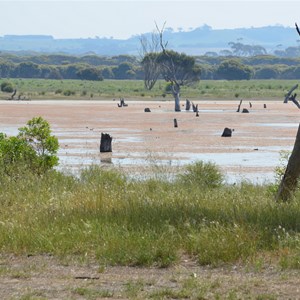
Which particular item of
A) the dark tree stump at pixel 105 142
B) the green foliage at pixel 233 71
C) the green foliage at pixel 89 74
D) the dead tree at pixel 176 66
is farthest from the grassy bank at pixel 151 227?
the green foliage at pixel 233 71

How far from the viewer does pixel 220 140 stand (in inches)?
1615

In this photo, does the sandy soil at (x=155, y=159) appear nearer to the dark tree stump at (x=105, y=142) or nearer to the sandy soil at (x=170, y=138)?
the sandy soil at (x=170, y=138)

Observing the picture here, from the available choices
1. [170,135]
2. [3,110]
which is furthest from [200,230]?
[3,110]

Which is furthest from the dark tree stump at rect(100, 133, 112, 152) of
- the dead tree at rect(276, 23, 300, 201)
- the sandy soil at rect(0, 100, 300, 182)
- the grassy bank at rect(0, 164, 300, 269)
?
the dead tree at rect(276, 23, 300, 201)

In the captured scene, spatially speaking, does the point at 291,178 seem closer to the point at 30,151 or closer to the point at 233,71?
the point at 30,151

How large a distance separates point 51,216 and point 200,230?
7.35ft

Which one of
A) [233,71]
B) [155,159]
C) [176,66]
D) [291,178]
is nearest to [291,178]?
[291,178]

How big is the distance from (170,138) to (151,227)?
3128 centimetres

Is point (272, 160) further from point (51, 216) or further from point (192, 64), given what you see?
point (192, 64)

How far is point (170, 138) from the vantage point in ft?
140

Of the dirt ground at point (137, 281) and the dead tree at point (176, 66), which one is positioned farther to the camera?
the dead tree at point (176, 66)

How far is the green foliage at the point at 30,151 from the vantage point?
18.1m

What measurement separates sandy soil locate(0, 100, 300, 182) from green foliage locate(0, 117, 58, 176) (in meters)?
4.45

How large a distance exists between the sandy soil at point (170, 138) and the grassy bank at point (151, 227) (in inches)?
413
